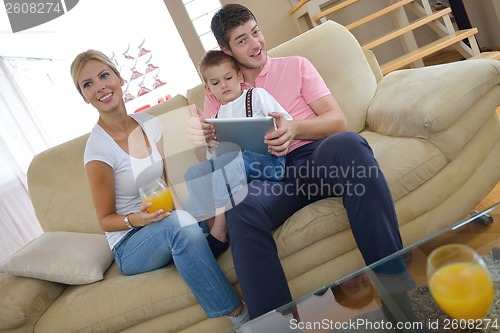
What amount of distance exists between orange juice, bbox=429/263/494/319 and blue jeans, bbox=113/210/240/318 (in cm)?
74

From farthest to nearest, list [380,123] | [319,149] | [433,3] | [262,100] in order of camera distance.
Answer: [433,3]
[380,123]
[262,100]
[319,149]

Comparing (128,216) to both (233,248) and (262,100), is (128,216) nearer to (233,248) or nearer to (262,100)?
(233,248)

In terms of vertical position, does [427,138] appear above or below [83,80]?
below

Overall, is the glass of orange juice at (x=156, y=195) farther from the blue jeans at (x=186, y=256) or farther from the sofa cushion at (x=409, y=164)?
the sofa cushion at (x=409, y=164)

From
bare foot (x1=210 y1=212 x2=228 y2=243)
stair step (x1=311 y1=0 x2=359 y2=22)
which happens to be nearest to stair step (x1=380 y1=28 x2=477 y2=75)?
stair step (x1=311 y1=0 x2=359 y2=22)

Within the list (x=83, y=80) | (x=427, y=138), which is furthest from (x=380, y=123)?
(x=83, y=80)

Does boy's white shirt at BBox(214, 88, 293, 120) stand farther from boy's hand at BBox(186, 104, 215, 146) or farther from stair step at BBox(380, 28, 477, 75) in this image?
stair step at BBox(380, 28, 477, 75)

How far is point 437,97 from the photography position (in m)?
1.40

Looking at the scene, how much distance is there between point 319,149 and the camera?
136 cm

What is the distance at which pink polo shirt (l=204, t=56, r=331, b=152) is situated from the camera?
5.17ft

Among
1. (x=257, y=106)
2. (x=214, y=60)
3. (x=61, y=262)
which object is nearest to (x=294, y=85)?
(x=257, y=106)

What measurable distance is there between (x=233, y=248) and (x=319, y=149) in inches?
16.1

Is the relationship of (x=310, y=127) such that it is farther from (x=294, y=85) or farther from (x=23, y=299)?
(x=23, y=299)

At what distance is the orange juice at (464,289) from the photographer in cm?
65
